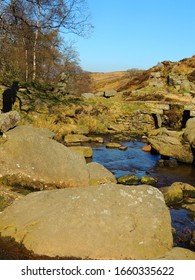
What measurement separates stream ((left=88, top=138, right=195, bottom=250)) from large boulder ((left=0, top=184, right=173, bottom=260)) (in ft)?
7.27

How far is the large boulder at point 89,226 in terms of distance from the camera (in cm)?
519

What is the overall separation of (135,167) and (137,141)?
625 centimetres

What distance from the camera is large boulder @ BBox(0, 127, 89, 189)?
314 inches

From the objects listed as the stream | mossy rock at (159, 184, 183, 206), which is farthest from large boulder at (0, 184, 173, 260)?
mossy rock at (159, 184, 183, 206)

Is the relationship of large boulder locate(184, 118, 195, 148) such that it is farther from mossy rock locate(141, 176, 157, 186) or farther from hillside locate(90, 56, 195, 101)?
hillside locate(90, 56, 195, 101)

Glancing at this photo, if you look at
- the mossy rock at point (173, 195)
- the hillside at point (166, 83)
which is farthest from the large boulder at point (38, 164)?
the hillside at point (166, 83)

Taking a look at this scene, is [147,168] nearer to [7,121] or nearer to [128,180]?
[128,180]

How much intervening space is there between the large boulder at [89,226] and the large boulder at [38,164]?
66.9 inches

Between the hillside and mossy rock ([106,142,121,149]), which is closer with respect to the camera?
mossy rock ([106,142,121,149])

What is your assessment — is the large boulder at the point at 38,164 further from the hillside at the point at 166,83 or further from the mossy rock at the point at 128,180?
the hillside at the point at 166,83

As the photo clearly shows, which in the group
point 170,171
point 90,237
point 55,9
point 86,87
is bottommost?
point 170,171

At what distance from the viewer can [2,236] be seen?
555cm

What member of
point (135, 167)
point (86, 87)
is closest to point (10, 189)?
point (135, 167)
